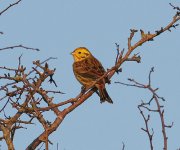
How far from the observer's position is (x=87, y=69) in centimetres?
1062

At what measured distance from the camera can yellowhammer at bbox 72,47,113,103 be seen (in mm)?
9288

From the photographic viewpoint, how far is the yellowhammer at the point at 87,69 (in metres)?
9.29

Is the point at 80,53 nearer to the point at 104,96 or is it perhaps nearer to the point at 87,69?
the point at 87,69

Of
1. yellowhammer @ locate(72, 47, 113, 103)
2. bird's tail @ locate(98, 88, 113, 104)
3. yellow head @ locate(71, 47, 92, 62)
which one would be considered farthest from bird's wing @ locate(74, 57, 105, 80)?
bird's tail @ locate(98, 88, 113, 104)

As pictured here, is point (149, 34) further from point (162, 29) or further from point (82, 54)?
point (82, 54)

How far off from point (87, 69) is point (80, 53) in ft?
4.55

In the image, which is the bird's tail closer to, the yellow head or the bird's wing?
the bird's wing

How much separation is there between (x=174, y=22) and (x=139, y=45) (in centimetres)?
50

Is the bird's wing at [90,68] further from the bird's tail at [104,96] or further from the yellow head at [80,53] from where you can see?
the bird's tail at [104,96]

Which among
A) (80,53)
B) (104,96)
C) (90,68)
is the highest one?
(80,53)

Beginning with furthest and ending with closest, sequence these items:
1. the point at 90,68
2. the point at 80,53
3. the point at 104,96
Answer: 1. the point at 80,53
2. the point at 90,68
3. the point at 104,96

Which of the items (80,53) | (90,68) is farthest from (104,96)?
(80,53)

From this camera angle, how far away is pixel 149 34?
6391 mm

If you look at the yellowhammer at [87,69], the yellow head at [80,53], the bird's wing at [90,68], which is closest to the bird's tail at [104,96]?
the yellowhammer at [87,69]
